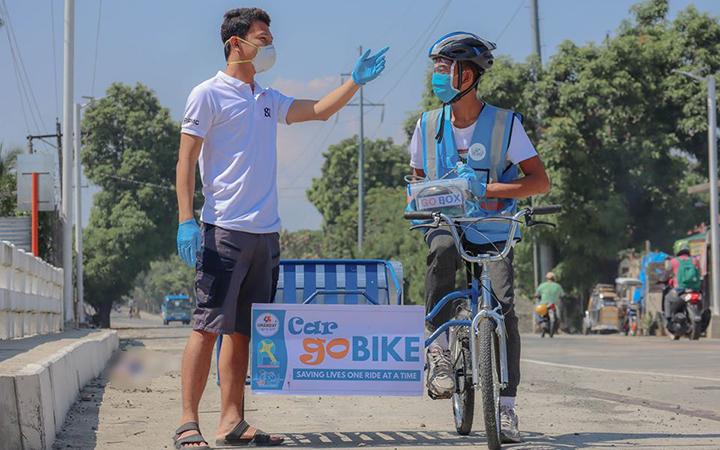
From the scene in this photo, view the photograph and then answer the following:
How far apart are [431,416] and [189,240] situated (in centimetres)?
239

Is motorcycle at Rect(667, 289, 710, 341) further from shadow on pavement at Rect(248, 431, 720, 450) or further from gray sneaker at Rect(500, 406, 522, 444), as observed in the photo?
gray sneaker at Rect(500, 406, 522, 444)

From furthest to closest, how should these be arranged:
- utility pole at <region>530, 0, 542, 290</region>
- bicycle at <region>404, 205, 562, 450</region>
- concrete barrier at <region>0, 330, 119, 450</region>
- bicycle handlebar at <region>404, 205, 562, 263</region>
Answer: utility pole at <region>530, 0, 542, 290</region> < bicycle handlebar at <region>404, 205, 562, 263</region> < bicycle at <region>404, 205, 562, 450</region> < concrete barrier at <region>0, 330, 119, 450</region>

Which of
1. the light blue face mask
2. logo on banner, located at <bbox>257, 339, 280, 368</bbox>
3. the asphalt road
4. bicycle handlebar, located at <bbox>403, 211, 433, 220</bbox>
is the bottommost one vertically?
the asphalt road

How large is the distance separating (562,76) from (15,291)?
99.0ft

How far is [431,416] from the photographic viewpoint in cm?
753

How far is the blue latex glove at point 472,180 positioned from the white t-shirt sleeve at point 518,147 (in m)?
0.34

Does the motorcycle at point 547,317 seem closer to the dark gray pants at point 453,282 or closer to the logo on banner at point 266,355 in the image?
the dark gray pants at point 453,282

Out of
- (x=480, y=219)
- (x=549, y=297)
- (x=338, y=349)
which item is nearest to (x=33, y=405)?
(x=338, y=349)

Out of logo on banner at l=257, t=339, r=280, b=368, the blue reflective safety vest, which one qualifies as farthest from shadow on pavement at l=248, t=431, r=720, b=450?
the blue reflective safety vest

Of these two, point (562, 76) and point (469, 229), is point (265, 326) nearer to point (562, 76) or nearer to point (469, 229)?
point (469, 229)

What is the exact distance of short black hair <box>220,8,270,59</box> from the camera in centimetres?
612

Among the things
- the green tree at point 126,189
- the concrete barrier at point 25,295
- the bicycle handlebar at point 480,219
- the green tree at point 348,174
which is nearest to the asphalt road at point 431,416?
the bicycle handlebar at point 480,219

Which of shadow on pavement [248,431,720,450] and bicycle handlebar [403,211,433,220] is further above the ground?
bicycle handlebar [403,211,433,220]

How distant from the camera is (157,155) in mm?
67625
